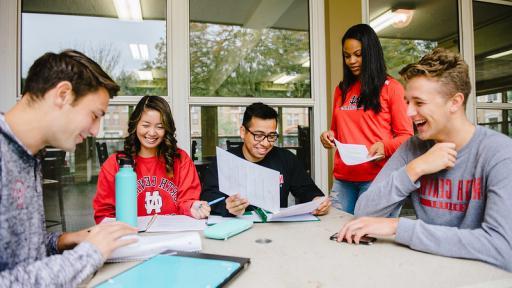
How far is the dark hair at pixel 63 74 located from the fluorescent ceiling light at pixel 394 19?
92.5 inches

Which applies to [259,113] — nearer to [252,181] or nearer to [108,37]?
[252,181]

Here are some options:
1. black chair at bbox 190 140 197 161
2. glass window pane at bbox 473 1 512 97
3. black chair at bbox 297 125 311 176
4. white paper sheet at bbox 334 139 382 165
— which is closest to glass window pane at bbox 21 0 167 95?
black chair at bbox 190 140 197 161

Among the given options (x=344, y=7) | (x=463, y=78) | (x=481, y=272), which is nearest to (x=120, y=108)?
(x=344, y=7)

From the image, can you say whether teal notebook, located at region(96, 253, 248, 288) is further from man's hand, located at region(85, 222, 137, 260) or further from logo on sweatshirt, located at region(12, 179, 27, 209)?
logo on sweatshirt, located at region(12, 179, 27, 209)

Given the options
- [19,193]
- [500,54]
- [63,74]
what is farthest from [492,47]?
[19,193]

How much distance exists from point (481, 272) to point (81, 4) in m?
2.48

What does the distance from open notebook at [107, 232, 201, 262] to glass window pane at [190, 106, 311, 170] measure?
1385 millimetres

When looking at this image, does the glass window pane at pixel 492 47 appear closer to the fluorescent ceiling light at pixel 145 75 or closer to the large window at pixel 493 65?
the large window at pixel 493 65

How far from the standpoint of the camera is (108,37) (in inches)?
87.4

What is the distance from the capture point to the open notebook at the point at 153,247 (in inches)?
32.8

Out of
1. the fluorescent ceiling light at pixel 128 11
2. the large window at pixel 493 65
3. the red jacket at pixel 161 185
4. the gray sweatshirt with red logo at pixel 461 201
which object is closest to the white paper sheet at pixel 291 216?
the gray sweatshirt with red logo at pixel 461 201

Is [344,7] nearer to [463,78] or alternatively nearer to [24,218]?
[463,78]

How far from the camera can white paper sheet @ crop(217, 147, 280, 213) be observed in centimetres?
123

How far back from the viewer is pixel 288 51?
8.11ft
